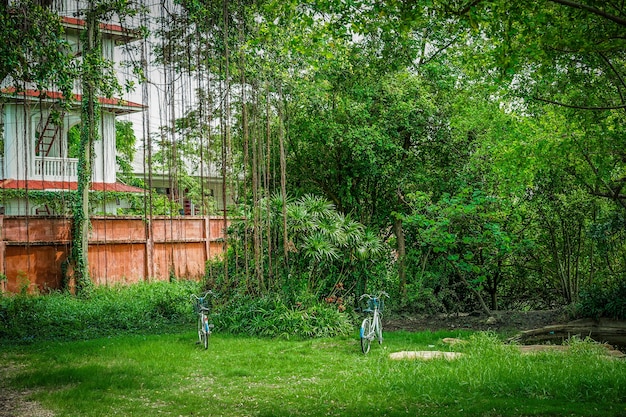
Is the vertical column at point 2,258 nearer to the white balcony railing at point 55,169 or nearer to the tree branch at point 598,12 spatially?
the white balcony railing at point 55,169

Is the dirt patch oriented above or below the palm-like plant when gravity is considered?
below

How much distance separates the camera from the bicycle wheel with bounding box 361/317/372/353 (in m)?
8.45

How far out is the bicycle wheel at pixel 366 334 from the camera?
8450mm

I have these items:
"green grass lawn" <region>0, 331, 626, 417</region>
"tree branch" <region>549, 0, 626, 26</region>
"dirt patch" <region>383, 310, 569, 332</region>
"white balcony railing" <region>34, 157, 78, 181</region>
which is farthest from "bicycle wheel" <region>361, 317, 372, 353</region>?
"white balcony railing" <region>34, 157, 78, 181</region>

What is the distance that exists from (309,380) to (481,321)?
5794mm

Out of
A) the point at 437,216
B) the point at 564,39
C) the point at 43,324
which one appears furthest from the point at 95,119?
the point at 564,39

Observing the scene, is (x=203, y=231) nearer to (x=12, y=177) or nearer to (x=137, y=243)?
(x=137, y=243)

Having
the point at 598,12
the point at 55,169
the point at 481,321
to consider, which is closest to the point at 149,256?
the point at 55,169

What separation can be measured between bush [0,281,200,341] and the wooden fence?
59 centimetres

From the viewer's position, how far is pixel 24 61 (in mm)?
9133

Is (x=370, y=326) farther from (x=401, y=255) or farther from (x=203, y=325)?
(x=401, y=255)

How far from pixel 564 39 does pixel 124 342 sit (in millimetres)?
7600

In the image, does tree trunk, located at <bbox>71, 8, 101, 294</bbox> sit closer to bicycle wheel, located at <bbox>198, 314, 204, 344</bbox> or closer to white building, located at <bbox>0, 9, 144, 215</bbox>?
white building, located at <bbox>0, 9, 144, 215</bbox>

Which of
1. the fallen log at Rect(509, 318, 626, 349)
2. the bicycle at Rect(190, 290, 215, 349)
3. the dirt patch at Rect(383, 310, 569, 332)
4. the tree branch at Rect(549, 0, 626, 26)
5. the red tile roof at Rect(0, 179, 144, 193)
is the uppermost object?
the tree branch at Rect(549, 0, 626, 26)
